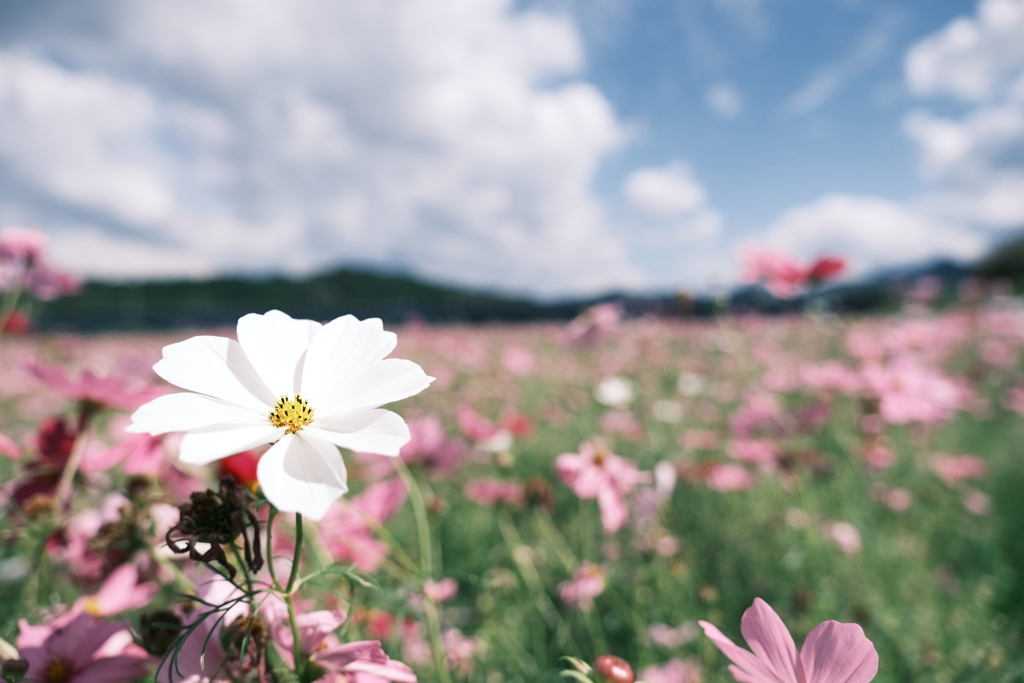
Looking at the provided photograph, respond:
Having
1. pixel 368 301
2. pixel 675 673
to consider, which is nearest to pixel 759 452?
pixel 675 673

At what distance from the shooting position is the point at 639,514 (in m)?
1.05

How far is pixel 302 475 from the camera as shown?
302mm

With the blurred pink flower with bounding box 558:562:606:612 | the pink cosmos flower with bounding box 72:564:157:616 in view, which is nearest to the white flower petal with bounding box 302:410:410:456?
the pink cosmos flower with bounding box 72:564:157:616

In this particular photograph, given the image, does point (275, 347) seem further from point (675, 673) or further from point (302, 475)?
point (675, 673)

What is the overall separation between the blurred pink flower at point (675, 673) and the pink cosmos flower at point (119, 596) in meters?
0.79

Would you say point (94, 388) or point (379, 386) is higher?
point (379, 386)

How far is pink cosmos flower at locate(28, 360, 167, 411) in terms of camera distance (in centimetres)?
62

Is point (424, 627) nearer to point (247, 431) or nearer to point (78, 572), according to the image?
point (78, 572)

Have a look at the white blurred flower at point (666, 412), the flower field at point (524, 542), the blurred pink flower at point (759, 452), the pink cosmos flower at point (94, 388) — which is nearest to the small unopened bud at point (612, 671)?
the flower field at point (524, 542)

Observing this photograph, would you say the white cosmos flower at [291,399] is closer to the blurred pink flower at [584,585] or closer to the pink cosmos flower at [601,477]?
the pink cosmos flower at [601,477]

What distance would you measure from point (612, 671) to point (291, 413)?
0.30 meters

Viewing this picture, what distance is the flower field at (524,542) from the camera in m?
0.35

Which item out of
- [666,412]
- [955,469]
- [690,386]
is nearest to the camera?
[955,469]

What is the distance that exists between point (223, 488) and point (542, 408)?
279 cm
